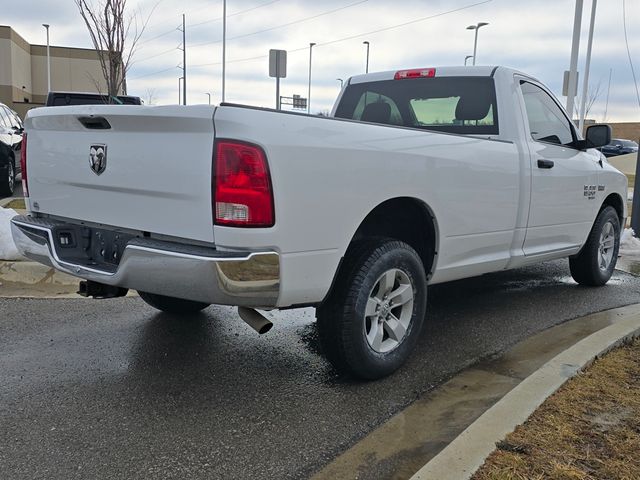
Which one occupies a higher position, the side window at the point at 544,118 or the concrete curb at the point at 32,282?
the side window at the point at 544,118

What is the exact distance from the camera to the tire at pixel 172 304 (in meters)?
4.46

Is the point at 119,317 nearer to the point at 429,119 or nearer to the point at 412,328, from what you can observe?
the point at 412,328

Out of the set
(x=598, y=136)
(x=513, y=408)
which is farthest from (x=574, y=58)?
(x=513, y=408)

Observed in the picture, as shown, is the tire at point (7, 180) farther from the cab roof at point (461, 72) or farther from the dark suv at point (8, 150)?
the cab roof at point (461, 72)

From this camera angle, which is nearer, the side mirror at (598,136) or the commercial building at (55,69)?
the side mirror at (598,136)

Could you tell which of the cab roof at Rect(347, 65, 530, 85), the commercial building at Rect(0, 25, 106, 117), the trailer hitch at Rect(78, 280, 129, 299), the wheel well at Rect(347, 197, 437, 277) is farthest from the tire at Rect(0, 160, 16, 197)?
the commercial building at Rect(0, 25, 106, 117)

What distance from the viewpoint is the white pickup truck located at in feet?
8.82

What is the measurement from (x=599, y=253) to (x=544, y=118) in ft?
5.47

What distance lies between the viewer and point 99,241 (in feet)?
10.5

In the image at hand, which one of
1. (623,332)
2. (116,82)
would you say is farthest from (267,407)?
(116,82)

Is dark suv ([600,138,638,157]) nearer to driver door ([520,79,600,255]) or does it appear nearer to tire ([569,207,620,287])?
tire ([569,207,620,287])

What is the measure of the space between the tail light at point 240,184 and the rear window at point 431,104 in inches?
99.1

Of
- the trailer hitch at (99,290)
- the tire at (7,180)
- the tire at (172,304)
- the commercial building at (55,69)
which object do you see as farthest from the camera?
the commercial building at (55,69)

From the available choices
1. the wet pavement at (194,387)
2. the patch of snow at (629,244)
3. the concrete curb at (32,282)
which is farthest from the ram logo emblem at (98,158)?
the patch of snow at (629,244)
